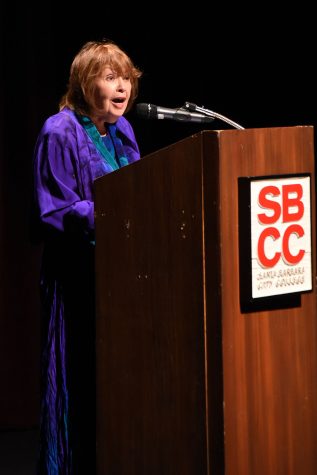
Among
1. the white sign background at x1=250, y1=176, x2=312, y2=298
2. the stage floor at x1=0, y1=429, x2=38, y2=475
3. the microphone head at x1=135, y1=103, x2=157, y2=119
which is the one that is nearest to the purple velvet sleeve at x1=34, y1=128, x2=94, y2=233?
the microphone head at x1=135, y1=103, x2=157, y2=119

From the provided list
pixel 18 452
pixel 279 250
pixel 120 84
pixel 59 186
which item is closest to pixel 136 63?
pixel 120 84

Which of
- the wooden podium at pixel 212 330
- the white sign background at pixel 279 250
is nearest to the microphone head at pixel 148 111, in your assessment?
the wooden podium at pixel 212 330

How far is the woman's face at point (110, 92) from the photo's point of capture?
6.33 ft

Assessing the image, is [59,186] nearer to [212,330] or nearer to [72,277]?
[72,277]

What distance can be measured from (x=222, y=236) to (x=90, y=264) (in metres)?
0.72

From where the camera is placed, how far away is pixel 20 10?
3.01 m

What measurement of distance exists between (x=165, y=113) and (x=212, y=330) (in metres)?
0.60

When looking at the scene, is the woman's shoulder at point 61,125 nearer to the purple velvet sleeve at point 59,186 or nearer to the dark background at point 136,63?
the purple velvet sleeve at point 59,186

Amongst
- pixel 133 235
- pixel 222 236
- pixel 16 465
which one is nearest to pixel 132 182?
pixel 133 235

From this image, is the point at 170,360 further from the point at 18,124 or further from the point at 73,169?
the point at 18,124

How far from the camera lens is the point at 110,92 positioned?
193 centimetres

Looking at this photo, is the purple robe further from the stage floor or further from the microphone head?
the stage floor

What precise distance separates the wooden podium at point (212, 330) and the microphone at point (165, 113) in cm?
23

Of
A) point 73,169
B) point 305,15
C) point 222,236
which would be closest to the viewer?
point 222,236
